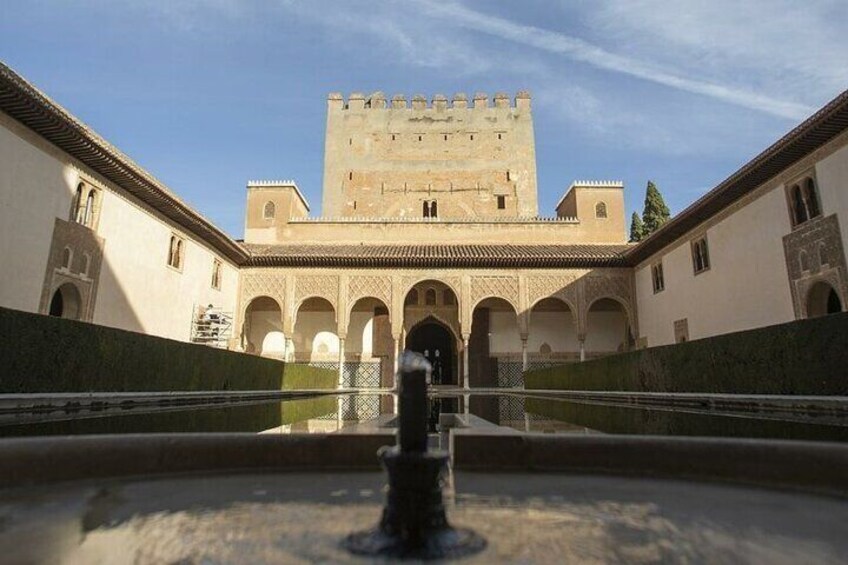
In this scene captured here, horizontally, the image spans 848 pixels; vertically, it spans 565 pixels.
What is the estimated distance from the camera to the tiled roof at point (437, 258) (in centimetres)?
1619

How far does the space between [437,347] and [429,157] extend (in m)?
10.7

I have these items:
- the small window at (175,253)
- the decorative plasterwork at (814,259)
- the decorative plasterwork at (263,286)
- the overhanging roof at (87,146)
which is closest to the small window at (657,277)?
the decorative plasterwork at (814,259)

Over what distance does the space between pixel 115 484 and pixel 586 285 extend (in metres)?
15.6

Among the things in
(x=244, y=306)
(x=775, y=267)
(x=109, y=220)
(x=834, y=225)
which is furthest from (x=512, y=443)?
(x=244, y=306)

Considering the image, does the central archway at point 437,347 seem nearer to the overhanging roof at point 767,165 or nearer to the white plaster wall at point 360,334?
the white plaster wall at point 360,334

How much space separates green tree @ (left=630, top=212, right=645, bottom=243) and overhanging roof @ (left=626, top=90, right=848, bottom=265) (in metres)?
12.2

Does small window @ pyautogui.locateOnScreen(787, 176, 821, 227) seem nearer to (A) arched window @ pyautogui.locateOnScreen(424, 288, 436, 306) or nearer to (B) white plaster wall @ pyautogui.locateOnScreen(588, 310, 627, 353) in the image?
(B) white plaster wall @ pyautogui.locateOnScreen(588, 310, 627, 353)

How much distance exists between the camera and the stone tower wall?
25141 millimetres

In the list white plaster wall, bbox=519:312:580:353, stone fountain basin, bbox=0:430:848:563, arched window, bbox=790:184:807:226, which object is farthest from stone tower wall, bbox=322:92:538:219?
stone fountain basin, bbox=0:430:848:563

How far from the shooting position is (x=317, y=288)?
16453mm

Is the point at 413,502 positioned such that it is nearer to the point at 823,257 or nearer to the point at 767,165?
the point at 823,257

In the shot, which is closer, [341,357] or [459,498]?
[459,498]

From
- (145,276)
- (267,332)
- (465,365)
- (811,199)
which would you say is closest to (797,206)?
(811,199)

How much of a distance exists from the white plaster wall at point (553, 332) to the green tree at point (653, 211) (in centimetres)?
988
